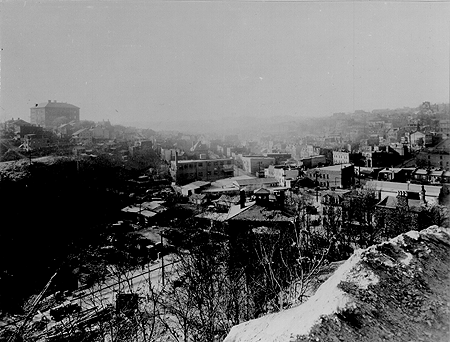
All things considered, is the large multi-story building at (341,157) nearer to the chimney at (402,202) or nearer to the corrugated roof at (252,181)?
the corrugated roof at (252,181)

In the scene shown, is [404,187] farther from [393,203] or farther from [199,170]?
[199,170]

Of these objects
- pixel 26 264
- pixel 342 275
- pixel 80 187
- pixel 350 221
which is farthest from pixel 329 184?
pixel 342 275

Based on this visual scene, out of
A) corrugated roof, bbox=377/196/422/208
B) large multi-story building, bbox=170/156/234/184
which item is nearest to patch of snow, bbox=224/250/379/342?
corrugated roof, bbox=377/196/422/208

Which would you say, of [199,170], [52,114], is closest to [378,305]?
[199,170]

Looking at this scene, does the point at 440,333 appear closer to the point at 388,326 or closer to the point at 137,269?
the point at 388,326

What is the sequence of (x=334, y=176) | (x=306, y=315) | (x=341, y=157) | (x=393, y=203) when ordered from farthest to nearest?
1. (x=341, y=157)
2. (x=334, y=176)
3. (x=393, y=203)
4. (x=306, y=315)

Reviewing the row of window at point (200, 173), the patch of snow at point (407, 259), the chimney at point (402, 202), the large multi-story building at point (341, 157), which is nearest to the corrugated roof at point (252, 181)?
the row of window at point (200, 173)
